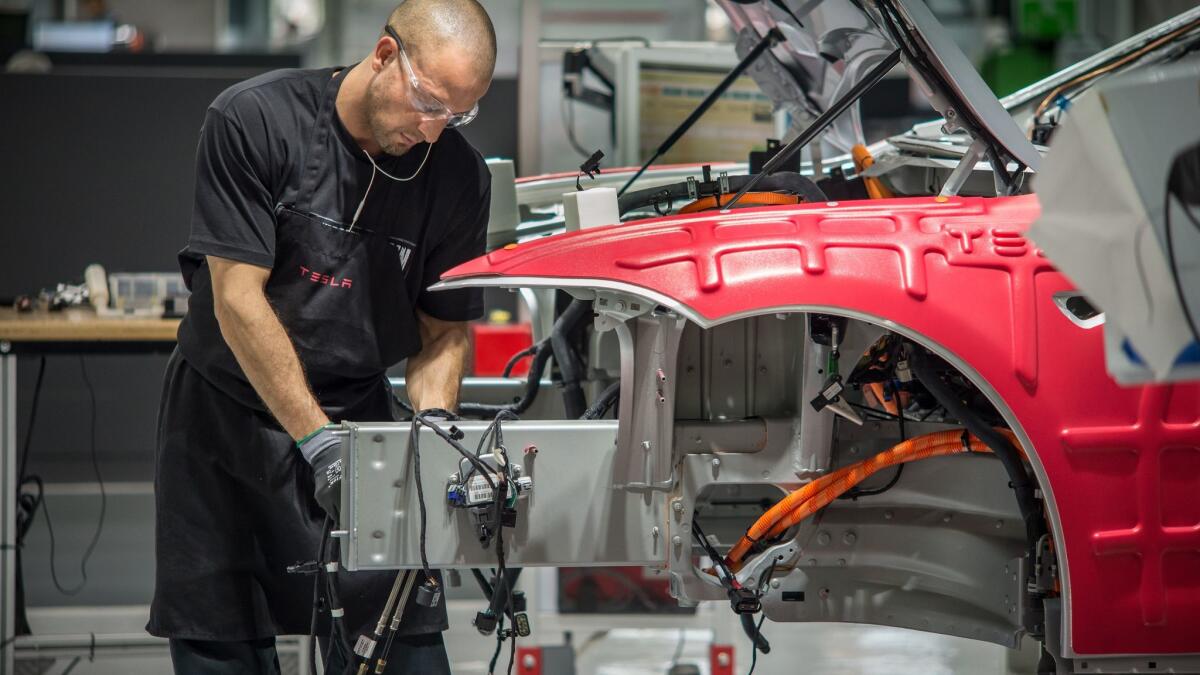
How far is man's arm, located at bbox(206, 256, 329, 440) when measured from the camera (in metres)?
2.18

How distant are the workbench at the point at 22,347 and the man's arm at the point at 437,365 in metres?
1.63

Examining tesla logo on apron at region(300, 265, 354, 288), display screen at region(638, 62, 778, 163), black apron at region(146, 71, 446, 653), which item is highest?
display screen at region(638, 62, 778, 163)

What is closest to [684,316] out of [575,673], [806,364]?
[806,364]

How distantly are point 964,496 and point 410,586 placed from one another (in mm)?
1071

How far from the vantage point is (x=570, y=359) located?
2998 millimetres

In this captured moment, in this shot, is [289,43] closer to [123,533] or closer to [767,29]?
[123,533]

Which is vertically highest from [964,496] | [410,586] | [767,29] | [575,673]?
[767,29]

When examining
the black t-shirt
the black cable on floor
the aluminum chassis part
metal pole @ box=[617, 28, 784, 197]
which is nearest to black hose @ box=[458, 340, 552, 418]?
metal pole @ box=[617, 28, 784, 197]

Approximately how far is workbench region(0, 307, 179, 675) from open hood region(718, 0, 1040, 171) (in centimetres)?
208

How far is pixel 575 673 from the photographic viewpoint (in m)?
4.17

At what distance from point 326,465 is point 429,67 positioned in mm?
752

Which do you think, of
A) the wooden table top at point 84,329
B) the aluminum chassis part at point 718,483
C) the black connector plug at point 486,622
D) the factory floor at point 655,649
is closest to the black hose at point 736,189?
the aluminum chassis part at point 718,483

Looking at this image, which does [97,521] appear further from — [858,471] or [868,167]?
[858,471]

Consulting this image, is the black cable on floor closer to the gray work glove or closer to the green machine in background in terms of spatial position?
the gray work glove
